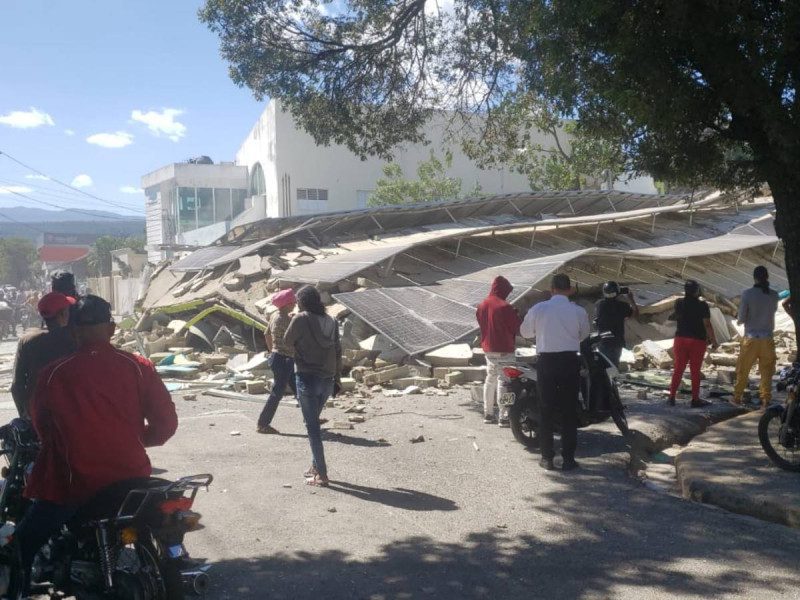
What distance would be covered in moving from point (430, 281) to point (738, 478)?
10.0 metres

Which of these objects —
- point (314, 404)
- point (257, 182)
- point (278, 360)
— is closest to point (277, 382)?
point (278, 360)

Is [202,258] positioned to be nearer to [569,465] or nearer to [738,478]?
[569,465]

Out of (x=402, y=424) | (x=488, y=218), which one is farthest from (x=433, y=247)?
(x=402, y=424)

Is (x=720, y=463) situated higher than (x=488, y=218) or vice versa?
(x=488, y=218)

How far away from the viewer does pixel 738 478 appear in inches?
260

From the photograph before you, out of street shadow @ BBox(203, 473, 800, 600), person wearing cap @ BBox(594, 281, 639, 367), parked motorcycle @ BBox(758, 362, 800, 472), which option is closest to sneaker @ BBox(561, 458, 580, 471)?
street shadow @ BBox(203, 473, 800, 600)

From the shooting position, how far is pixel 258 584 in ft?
14.9

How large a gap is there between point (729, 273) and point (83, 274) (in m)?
62.9

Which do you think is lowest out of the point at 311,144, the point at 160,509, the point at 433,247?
the point at 160,509

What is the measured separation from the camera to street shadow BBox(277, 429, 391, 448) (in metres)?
8.38

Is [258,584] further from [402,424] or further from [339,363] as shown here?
[402,424]

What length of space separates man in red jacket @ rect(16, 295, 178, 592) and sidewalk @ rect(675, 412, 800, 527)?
4.62 metres

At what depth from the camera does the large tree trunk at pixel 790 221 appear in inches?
296

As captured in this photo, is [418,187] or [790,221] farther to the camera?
[418,187]
